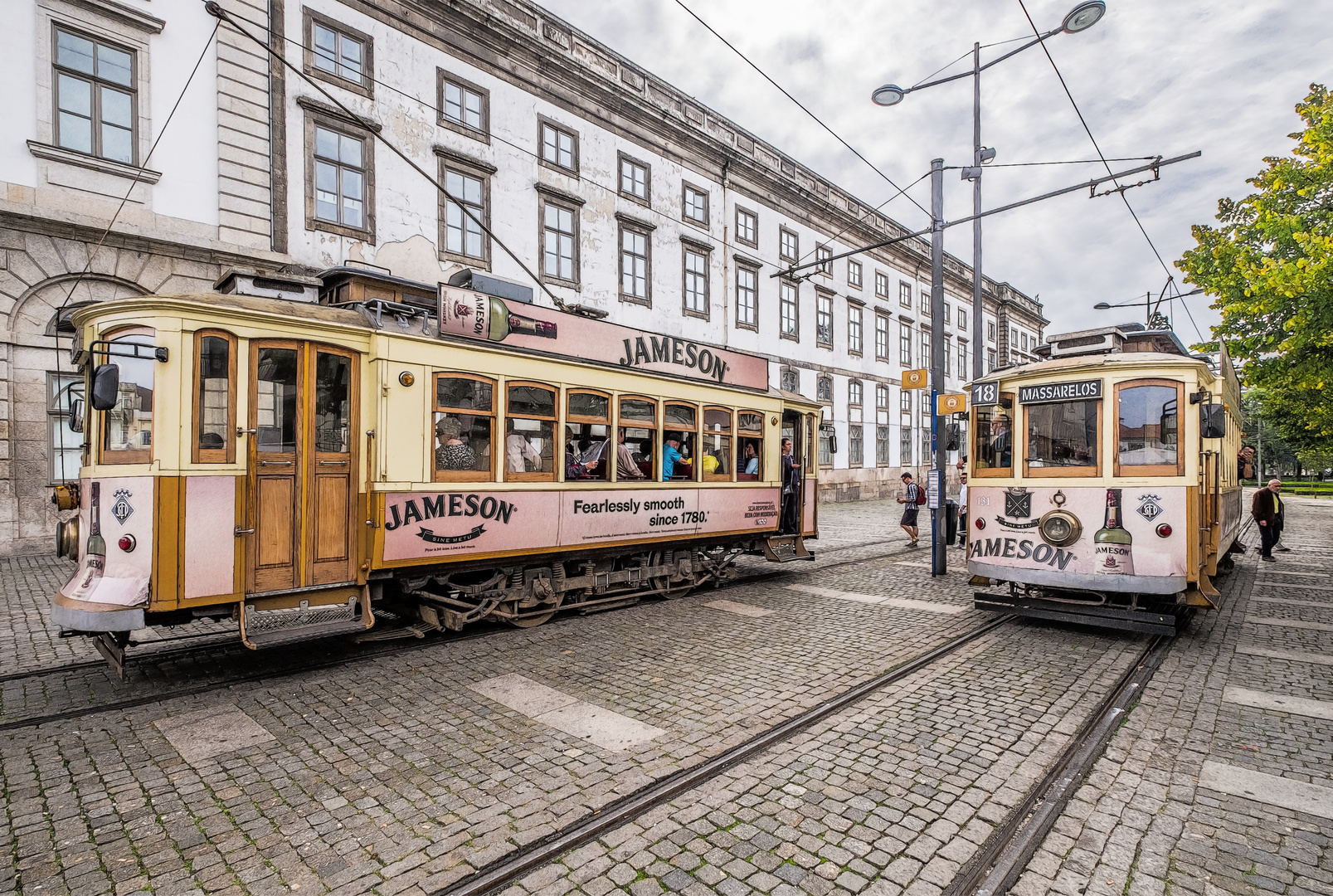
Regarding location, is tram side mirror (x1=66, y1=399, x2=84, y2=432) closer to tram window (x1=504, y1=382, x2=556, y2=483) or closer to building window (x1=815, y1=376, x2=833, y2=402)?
tram window (x1=504, y1=382, x2=556, y2=483)

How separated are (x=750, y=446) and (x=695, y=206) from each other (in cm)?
1598

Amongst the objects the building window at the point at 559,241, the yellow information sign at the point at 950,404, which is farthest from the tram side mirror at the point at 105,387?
the building window at the point at 559,241

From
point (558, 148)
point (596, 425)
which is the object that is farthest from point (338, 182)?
point (596, 425)

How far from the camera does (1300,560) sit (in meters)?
14.0

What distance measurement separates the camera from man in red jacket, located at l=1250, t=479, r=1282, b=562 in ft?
47.2

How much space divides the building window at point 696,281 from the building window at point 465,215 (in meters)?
8.07

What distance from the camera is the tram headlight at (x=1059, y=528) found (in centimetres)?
765

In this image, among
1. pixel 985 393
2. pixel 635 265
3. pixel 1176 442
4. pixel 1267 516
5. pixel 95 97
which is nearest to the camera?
pixel 1176 442

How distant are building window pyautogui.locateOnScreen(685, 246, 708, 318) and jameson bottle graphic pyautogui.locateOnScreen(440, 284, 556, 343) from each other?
16.9 meters

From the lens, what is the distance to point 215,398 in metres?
5.85

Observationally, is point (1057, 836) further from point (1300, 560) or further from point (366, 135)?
point (366, 135)

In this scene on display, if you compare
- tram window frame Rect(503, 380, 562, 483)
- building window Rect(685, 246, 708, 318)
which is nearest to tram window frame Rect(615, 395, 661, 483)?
tram window frame Rect(503, 380, 562, 483)

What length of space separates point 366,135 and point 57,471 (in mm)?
9667

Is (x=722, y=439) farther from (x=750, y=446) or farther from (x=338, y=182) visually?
(x=338, y=182)
